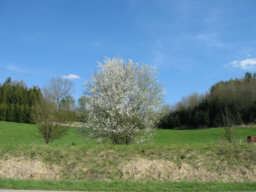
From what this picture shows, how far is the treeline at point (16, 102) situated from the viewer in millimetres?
59219

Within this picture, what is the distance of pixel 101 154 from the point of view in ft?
36.1

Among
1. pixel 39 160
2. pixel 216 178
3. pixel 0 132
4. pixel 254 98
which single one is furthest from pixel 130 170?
pixel 254 98

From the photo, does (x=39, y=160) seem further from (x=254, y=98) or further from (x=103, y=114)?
(x=254, y=98)

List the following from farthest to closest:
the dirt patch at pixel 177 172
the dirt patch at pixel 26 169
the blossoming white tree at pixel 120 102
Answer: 1. the blossoming white tree at pixel 120 102
2. the dirt patch at pixel 26 169
3. the dirt patch at pixel 177 172

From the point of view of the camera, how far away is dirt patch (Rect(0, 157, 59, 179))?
9.69 meters

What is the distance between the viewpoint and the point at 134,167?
32.1 feet

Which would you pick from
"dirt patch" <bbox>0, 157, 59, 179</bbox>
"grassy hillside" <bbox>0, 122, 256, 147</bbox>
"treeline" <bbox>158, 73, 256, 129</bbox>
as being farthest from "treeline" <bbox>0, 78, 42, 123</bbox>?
"dirt patch" <bbox>0, 157, 59, 179</bbox>

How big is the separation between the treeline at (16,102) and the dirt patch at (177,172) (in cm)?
4921

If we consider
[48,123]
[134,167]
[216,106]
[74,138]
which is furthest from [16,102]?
[134,167]

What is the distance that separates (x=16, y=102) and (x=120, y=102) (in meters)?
53.5

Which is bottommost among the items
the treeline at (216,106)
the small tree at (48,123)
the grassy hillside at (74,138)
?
the grassy hillside at (74,138)

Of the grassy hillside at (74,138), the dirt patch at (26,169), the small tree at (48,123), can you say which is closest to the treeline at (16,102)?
the grassy hillside at (74,138)

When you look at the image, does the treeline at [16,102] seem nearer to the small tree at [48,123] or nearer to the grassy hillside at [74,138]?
the grassy hillside at [74,138]

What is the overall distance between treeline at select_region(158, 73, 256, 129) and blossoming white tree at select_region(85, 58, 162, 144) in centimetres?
3601
